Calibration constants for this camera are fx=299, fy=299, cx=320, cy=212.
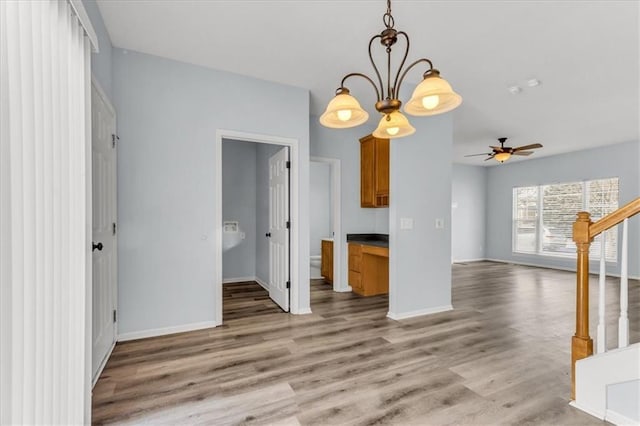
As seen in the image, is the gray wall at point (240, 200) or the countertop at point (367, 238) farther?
the gray wall at point (240, 200)

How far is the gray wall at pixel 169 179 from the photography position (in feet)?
9.50

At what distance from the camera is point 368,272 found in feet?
15.1

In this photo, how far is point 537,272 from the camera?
6660 mm

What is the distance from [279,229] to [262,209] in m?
1.37

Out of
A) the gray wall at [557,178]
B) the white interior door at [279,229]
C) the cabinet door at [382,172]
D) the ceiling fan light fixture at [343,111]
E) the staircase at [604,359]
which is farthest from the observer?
the gray wall at [557,178]

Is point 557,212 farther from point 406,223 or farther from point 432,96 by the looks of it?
point 432,96

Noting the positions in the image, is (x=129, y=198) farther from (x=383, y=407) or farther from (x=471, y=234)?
(x=471, y=234)

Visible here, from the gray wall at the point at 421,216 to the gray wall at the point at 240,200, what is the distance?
114 inches

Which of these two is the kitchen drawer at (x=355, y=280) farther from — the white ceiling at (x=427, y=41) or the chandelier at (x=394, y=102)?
the chandelier at (x=394, y=102)

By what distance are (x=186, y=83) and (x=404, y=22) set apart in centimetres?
222

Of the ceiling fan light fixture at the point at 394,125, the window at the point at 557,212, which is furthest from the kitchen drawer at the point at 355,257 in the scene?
A: the window at the point at 557,212

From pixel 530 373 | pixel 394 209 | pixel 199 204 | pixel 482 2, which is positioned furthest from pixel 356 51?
pixel 530 373

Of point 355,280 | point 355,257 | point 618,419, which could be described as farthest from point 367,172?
point 618,419

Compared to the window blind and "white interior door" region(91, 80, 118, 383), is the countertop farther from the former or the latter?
the window blind
